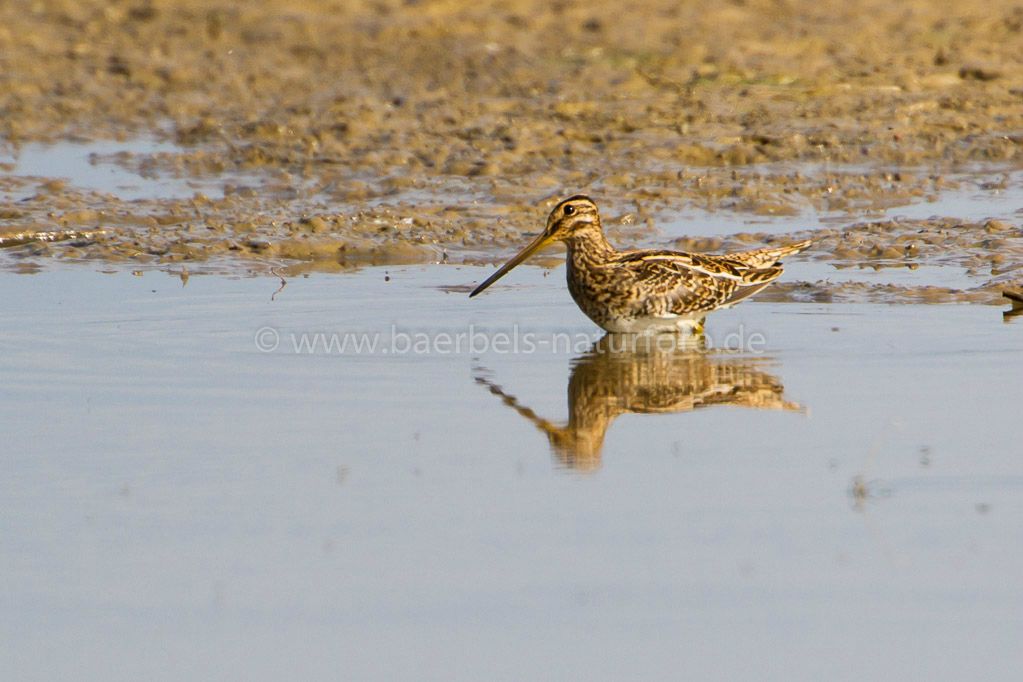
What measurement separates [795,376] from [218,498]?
3162 mm

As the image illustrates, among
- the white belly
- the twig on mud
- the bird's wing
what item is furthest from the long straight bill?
the twig on mud

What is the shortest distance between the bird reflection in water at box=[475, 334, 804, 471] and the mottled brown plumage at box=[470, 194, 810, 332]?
0.26 metres

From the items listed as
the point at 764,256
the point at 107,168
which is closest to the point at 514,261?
the point at 764,256


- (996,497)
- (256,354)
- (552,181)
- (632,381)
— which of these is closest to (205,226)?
(552,181)

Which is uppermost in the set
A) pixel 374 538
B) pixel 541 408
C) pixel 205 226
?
pixel 205 226

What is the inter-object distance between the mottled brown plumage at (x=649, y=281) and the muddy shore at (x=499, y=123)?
0.75 meters

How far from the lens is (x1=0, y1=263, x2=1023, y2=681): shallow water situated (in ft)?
17.2

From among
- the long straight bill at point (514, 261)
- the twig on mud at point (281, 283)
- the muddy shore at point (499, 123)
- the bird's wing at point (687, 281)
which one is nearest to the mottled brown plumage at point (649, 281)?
the bird's wing at point (687, 281)

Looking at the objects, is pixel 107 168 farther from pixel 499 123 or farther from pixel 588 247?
pixel 588 247

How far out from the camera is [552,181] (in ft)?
44.7

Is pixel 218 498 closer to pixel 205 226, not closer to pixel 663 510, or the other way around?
pixel 663 510

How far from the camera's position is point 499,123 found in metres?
15.3

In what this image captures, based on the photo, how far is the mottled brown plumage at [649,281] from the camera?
9.88m

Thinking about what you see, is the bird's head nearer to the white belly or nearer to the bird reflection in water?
the white belly
